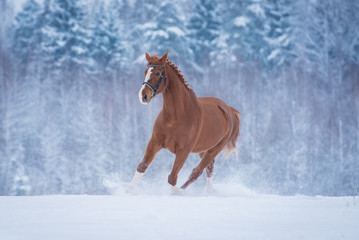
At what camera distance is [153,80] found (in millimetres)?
5172

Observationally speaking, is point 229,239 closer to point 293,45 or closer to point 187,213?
point 187,213

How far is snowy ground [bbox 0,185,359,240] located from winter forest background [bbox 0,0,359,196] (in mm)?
12813

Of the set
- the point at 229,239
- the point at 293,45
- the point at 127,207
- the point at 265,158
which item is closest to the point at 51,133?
the point at 265,158

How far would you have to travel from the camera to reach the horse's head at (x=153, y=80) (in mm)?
5016

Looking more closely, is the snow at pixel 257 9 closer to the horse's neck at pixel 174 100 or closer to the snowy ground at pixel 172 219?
the horse's neck at pixel 174 100

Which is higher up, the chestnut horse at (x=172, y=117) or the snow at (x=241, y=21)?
the snow at (x=241, y=21)

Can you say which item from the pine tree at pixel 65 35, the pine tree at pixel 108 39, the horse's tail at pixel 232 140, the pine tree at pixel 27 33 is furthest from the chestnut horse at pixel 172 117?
the pine tree at pixel 27 33

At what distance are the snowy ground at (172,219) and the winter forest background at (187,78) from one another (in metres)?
12.8

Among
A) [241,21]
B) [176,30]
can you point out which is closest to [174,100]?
[176,30]

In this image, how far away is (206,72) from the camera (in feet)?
67.4

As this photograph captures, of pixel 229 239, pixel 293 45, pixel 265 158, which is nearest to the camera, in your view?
pixel 229 239

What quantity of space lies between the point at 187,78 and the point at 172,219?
16.7 m

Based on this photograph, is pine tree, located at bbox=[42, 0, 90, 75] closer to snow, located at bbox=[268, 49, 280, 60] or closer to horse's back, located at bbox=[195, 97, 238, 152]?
snow, located at bbox=[268, 49, 280, 60]

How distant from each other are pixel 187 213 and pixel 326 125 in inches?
731
